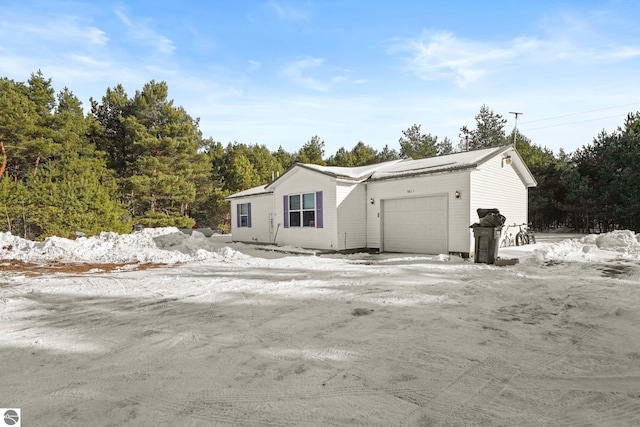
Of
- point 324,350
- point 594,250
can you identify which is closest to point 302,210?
point 594,250

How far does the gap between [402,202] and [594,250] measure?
6.38 m

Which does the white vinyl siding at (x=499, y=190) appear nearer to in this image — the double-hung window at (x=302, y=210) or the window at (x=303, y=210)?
the window at (x=303, y=210)

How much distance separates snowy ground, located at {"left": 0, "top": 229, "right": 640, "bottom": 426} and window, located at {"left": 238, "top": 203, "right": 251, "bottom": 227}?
1153 cm

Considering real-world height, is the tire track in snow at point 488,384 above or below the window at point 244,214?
below

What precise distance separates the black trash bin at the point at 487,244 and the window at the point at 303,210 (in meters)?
6.12

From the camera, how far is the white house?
11.2 m

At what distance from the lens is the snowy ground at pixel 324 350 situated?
7.66 feet

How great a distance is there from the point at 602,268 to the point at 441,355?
733cm

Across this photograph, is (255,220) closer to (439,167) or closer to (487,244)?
(439,167)

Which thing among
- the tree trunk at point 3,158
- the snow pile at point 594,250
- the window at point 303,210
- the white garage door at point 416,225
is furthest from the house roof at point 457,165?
the tree trunk at point 3,158

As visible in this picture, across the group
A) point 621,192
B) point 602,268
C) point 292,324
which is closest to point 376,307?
point 292,324

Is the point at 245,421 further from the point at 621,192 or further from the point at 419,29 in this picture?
the point at 621,192

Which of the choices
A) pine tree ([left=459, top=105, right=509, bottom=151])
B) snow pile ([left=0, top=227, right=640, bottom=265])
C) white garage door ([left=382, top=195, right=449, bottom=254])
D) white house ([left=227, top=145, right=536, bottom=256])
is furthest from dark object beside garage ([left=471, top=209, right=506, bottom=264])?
pine tree ([left=459, top=105, right=509, bottom=151])

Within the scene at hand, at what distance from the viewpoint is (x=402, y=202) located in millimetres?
12672
